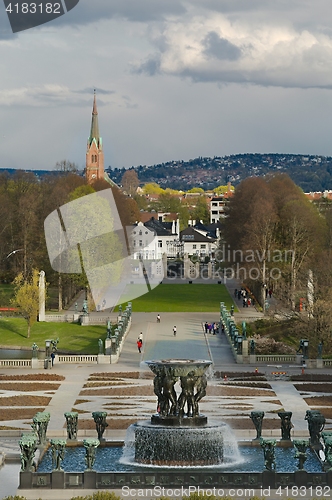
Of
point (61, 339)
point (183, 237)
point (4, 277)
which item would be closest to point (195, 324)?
point (61, 339)

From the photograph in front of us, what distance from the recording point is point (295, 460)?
36500 millimetres

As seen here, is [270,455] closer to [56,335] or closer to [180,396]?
[180,396]

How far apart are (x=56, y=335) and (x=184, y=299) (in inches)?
1099

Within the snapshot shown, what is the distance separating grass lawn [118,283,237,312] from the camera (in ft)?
309

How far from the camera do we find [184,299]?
10319cm

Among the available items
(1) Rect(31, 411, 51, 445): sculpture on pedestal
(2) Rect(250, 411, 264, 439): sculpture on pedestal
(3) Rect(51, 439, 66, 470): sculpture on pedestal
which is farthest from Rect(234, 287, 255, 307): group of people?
(3) Rect(51, 439, 66, 470): sculpture on pedestal

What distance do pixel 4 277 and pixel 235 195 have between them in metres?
24.0

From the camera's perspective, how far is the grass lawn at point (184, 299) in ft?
309

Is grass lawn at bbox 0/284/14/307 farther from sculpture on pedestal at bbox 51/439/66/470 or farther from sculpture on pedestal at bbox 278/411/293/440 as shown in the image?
sculpture on pedestal at bbox 51/439/66/470

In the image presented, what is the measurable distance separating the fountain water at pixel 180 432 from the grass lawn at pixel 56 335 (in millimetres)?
31862

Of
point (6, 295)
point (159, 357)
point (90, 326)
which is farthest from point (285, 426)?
point (6, 295)

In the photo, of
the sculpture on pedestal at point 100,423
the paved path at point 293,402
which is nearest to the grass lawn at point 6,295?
the paved path at point 293,402

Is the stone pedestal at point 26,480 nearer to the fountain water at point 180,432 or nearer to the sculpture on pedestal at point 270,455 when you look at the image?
the fountain water at point 180,432

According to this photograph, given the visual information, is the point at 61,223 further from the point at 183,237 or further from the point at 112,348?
the point at 183,237
